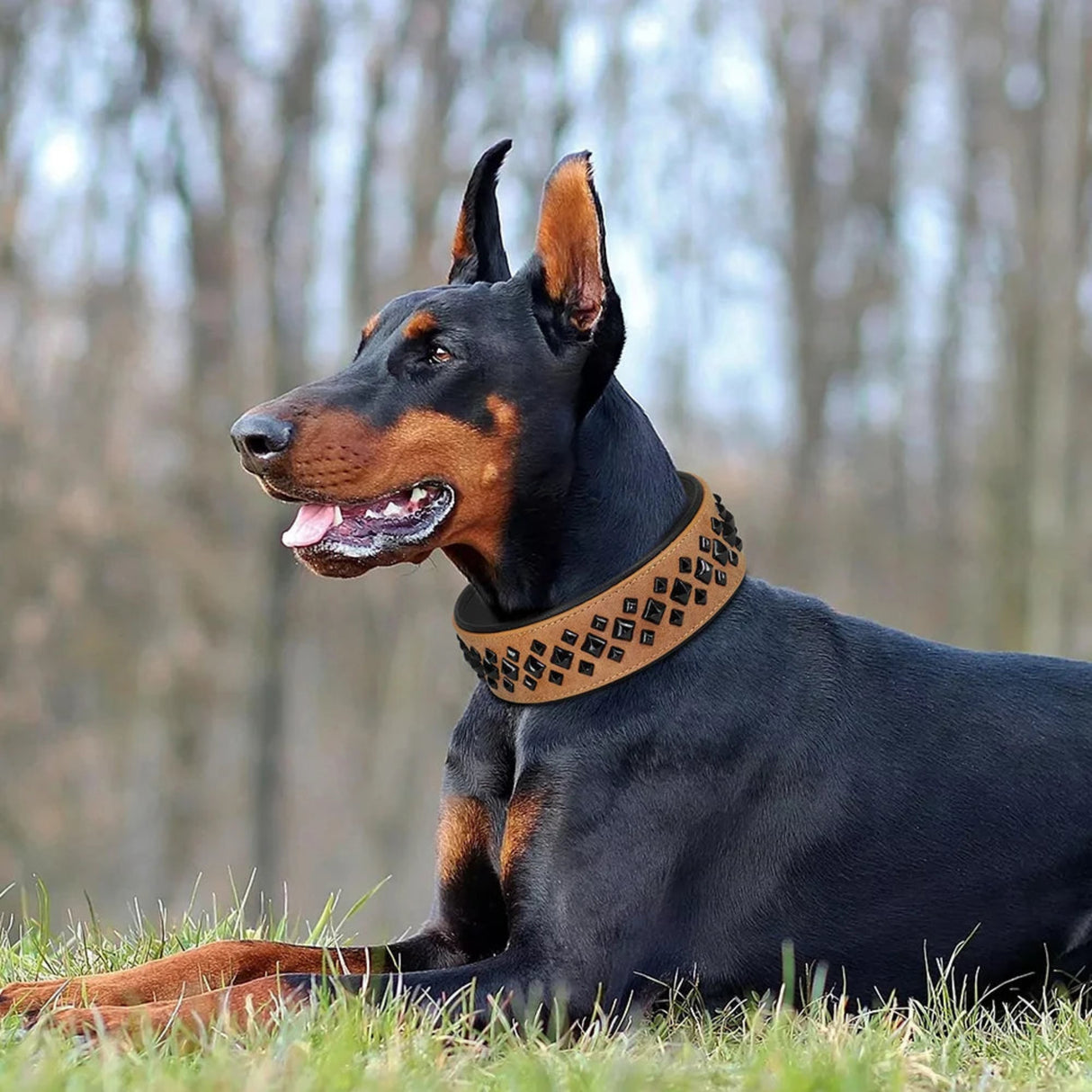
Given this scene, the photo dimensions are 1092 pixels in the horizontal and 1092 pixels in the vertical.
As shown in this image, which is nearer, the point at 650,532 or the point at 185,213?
the point at 650,532

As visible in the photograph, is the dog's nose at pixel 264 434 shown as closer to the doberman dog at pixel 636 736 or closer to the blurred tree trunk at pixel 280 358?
the doberman dog at pixel 636 736

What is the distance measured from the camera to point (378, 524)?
3672mm

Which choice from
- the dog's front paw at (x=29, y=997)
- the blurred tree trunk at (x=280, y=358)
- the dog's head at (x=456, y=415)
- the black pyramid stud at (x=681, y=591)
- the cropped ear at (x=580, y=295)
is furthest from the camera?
the blurred tree trunk at (x=280, y=358)

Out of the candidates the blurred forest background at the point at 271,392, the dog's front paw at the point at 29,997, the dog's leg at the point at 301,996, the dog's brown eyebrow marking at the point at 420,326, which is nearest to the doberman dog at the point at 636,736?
the dog's brown eyebrow marking at the point at 420,326

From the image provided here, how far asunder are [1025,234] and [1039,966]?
50.4 ft

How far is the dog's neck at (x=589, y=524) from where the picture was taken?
3.75 meters

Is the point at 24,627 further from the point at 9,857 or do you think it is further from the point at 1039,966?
the point at 1039,966

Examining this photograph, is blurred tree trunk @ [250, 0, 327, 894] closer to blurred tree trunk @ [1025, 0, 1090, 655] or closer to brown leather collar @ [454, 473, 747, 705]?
blurred tree trunk @ [1025, 0, 1090, 655]

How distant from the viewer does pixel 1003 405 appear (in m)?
18.3

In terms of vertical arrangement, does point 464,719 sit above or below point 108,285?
below

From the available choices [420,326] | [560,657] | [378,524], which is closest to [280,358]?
[420,326]

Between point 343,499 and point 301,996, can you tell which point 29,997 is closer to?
point 301,996

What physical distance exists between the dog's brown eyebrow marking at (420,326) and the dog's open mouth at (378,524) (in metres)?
0.39

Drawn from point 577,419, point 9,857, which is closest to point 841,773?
point 577,419
